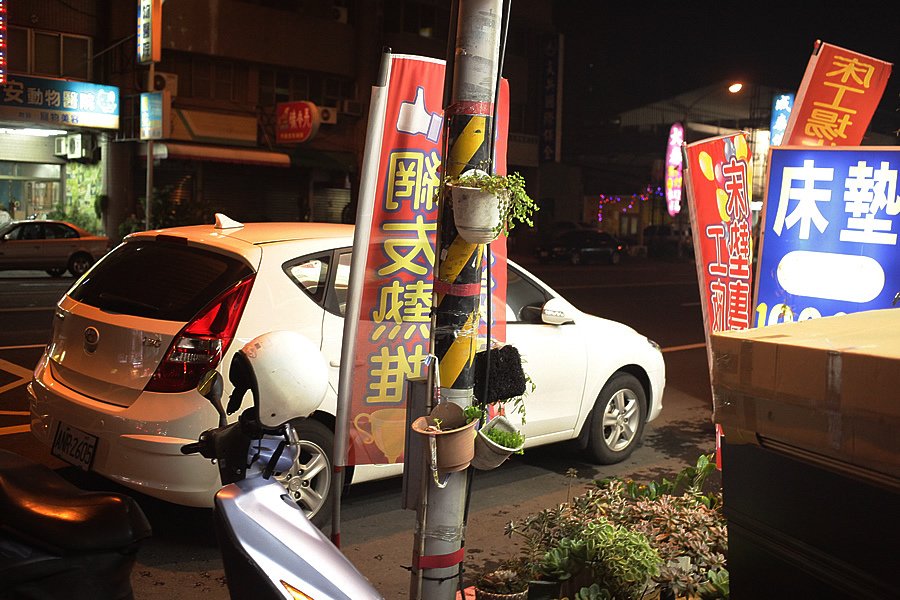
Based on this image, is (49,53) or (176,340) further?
(49,53)

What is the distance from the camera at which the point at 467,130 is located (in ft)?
10.9

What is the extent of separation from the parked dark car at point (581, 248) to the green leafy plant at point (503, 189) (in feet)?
97.7

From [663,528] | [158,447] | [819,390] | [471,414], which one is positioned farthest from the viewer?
[158,447]

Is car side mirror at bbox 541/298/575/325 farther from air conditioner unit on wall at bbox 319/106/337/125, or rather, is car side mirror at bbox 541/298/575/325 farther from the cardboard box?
air conditioner unit on wall at bbox 319/106/337/125

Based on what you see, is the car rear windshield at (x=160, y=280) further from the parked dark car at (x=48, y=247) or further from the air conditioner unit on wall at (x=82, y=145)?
the air conditioner unit on wall at (x=82, y=145)

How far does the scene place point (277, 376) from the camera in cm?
261

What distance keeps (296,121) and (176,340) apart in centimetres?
2297

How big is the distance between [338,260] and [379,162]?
3.62 feet

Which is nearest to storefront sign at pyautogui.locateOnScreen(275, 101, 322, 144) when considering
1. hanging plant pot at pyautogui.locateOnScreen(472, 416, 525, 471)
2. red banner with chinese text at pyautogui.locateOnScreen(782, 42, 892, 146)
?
red banner with chinese text at pyautogui.locateOnScreen(782, 42, 892, 146)

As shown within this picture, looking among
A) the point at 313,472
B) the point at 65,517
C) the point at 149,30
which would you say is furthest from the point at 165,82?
the point at 65,517

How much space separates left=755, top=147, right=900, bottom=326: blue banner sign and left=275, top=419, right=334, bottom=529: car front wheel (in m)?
2.80

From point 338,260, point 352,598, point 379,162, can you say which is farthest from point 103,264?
point 352,598

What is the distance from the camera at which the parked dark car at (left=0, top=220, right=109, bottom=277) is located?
19.6 meters

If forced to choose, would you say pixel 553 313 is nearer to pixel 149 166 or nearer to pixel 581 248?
pixel 149 166
